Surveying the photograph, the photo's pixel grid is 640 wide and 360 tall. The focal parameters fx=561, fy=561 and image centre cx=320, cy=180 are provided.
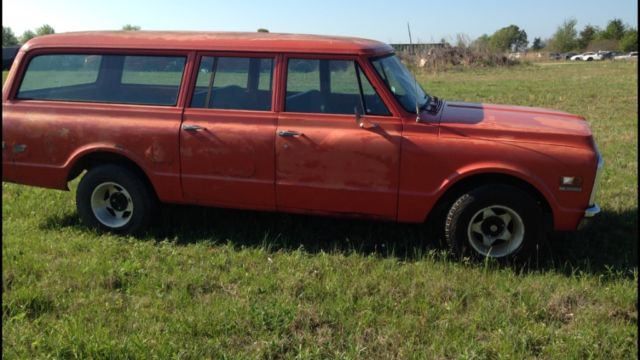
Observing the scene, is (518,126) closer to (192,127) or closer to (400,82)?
(400,82)

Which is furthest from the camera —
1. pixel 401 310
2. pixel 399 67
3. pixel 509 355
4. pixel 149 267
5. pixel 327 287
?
pixel 399 67

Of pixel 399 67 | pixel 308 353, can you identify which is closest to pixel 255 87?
pixel 399 67

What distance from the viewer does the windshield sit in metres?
4.49

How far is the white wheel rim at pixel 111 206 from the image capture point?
502cm

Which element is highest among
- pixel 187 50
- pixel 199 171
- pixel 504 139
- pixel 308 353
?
pixel 187 50

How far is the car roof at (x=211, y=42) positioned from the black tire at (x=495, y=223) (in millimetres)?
1443

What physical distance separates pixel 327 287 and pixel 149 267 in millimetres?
1413

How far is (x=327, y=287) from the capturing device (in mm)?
3941

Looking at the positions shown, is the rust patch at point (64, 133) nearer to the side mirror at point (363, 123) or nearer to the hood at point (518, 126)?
the side mirror at point (363, 123)

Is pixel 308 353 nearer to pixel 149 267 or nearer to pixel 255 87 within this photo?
pixel 149 267

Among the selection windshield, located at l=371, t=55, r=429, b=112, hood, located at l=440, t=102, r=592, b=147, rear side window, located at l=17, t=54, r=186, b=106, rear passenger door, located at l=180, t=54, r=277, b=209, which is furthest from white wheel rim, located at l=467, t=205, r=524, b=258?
rear side window, located at l=17, t=54, r=186, b=106

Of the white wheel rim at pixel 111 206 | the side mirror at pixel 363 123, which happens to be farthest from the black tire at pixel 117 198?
the side mirror at pixel 363 123

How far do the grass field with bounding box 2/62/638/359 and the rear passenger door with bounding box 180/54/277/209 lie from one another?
49cm

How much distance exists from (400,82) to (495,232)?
1450 mm
